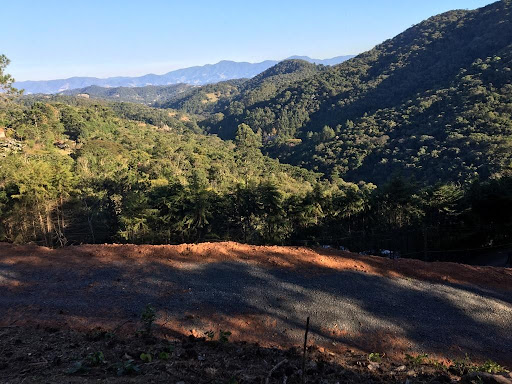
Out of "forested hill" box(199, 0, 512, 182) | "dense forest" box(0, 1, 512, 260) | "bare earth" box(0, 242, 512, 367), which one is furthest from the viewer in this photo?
"forested hill" box(199, 0, 512, 182)

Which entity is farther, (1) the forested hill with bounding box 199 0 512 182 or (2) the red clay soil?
(1) the forested hill with bounding box 199 0 512 182

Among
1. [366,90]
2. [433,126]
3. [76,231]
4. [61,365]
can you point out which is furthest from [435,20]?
[61,365]

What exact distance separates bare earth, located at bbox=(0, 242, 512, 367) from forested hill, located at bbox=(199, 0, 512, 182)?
46.8 ft

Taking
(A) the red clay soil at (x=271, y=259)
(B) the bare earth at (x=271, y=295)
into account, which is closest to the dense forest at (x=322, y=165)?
(A) the red clay soil at (x=271, y=259)

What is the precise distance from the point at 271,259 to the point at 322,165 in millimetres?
64362

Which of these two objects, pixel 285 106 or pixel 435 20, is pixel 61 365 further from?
pixel 435 20

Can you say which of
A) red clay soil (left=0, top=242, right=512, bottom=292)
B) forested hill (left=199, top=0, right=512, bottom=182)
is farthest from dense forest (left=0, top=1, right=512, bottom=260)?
red clay soil (left=0, top=242, right=512, bottom=292)

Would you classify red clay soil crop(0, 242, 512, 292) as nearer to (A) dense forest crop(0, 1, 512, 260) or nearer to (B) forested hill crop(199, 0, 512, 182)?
(A) dense forest crop(0, 1, 512, 260)

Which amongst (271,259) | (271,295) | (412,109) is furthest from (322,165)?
(271,295)

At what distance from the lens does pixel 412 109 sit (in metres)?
77.1

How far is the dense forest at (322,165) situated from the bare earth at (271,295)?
23.0ft

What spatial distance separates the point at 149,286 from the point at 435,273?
8.12 metres

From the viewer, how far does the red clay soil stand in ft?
32.0

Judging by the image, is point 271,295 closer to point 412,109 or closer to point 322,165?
point 322,165
